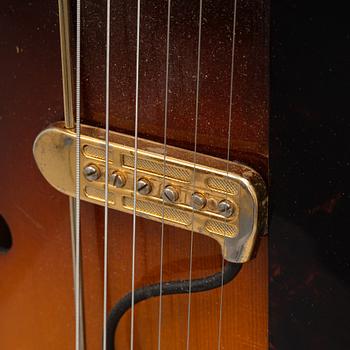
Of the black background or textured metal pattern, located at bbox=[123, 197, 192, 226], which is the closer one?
the black background

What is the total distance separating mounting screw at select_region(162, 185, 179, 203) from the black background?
0.08 meters

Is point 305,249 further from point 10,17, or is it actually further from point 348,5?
point 10,17

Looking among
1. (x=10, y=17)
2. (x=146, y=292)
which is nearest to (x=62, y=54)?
(x=10, y=17)

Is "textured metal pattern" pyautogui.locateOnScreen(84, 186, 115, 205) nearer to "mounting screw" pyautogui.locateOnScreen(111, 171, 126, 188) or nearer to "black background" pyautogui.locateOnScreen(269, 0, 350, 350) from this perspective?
"mounting screw" pyautogui.locateOnScreen(111, 171, 126, 188)

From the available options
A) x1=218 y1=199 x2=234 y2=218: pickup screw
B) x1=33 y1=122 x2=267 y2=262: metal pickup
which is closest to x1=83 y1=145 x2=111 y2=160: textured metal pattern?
x1=33 y1=122 x2=267 y2=262: metal pickup

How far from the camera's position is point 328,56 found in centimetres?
58

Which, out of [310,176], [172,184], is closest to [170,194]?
[172,184]

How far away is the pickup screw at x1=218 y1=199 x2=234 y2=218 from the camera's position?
66 cm

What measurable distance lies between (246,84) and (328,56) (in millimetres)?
72

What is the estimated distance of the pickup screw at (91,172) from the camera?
71 centimetres

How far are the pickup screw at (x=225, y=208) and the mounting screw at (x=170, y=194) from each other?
37mm

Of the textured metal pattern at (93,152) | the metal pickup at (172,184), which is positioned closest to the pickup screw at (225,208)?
the metal pickup at (172,184)

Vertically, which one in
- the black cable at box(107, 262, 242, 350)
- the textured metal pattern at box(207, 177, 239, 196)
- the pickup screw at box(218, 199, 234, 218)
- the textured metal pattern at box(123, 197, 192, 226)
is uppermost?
the textured metal pattern at box(207, 177, 239, 196)

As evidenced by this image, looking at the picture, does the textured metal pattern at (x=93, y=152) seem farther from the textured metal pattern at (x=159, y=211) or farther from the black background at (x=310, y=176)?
the black background at (x=310, y=176)
